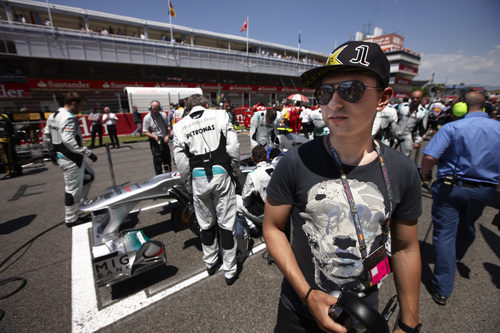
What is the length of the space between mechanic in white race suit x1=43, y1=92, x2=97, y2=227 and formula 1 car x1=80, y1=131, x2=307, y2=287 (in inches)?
47.9

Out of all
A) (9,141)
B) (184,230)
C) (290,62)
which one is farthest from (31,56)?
(290,62)

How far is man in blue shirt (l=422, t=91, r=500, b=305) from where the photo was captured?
2236mm

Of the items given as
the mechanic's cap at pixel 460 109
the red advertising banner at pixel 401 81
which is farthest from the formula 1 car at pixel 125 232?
the red advertising banner at pixel 401 81

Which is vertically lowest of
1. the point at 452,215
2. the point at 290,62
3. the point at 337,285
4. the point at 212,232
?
the point at 212,232

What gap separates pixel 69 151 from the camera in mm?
3928

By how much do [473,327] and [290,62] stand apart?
46.8 metres

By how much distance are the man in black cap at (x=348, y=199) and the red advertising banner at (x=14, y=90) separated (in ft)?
103

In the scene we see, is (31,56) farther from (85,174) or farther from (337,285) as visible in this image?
(337,285)

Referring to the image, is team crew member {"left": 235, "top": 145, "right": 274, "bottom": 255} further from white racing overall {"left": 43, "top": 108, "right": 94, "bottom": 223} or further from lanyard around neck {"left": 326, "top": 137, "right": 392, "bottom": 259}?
white racing overall {"left": 43, "top": 108, "right": 94, "bottom": 223}

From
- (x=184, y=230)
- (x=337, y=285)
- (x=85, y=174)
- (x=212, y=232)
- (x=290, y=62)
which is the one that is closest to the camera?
(x=337, y=285)

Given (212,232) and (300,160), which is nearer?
(300,160)

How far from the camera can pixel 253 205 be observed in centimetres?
333

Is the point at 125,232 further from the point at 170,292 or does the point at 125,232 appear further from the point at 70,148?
the point at 70,148

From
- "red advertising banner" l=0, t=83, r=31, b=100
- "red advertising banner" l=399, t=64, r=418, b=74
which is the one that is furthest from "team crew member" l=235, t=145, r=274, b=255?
"red advertising banner" l=399, t=64, r=418, b=74
